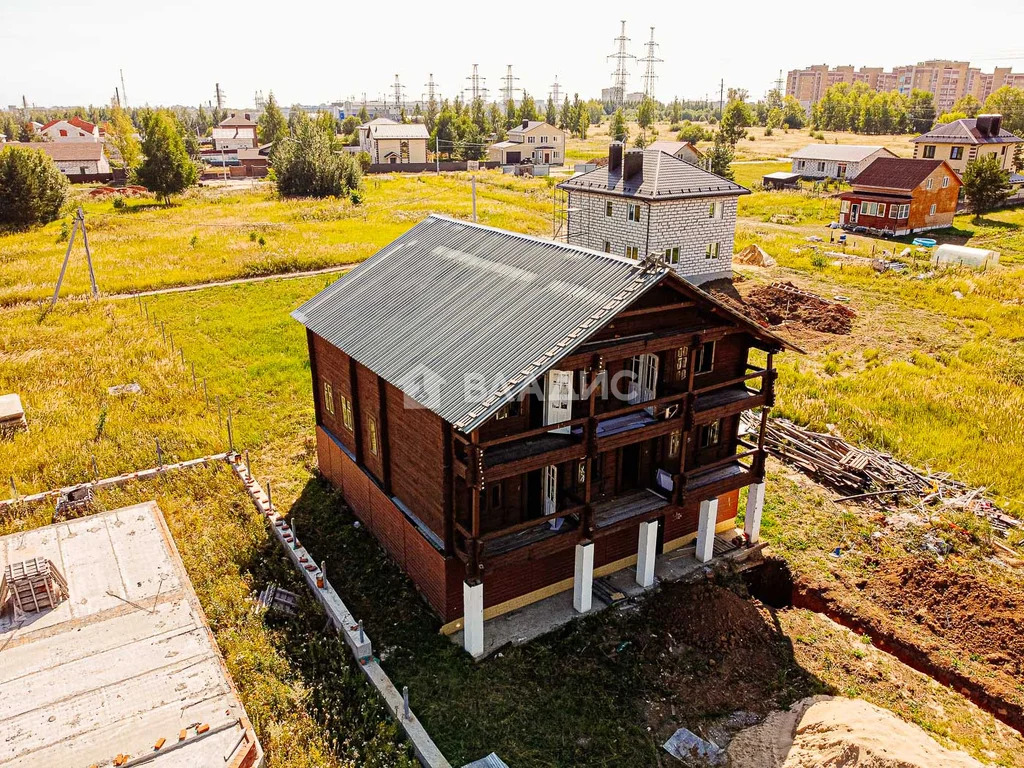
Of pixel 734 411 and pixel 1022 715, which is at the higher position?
pixel 734 411

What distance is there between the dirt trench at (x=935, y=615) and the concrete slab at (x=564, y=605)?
1407 mm

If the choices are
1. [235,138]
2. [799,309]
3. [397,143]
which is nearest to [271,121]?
[235,138]

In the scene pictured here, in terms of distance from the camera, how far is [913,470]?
21.0m

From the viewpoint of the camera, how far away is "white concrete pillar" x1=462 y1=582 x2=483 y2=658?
13812 millimetres

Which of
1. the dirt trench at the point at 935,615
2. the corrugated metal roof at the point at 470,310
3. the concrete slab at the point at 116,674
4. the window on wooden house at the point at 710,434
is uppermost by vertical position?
the corrugated metal roof at the point at 470,310

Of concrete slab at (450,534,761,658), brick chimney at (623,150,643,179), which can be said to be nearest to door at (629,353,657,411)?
concrete slab at (450,534,761,658)

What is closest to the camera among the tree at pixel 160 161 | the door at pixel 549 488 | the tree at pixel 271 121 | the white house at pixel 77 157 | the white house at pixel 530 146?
the door at pixel 549 488

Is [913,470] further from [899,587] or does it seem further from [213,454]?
[213,454]

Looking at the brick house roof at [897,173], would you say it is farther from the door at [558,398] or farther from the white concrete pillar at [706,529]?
the door at [558,398]

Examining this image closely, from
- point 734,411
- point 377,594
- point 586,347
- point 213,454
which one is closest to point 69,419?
point 213,454

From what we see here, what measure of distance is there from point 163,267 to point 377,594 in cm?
3634

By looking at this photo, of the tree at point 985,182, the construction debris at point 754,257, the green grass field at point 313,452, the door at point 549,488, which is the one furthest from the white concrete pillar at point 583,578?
the tree at point 985,182

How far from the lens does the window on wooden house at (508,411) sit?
14141 millimetres

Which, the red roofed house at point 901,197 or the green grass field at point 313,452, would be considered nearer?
the green grass field at point 313,452
